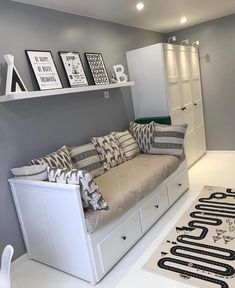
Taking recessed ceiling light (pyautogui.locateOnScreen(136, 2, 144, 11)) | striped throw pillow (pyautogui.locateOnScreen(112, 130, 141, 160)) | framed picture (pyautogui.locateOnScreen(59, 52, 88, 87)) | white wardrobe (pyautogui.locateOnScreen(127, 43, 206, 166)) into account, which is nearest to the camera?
framed picture (pyautogui.locateOnScreen(59, 52, 88, 87))

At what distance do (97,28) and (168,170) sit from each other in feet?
6.45

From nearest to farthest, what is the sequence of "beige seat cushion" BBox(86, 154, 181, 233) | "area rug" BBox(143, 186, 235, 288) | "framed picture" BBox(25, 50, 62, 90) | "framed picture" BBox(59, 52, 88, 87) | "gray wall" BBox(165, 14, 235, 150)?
"area rug" BBox(143, 186, 235, 288), "beige seat cushion" BBox(86, 154, 181, 233), "framed picture" BBox(25, 50, 62, 90), "framed picture" BBox(59, 52, 88, 87), "gray wall" BBox(165, 14, 235, 150)

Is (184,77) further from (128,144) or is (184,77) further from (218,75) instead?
(128,144)

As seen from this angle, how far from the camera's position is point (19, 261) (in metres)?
2.37

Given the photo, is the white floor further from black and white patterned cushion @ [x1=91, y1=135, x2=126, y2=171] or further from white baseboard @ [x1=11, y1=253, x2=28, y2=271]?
black and white patterned cushion @ [x1=91, y1=135, x2=126, y2=171]

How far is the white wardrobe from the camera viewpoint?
3629mm

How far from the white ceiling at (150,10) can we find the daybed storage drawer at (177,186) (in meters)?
2.03

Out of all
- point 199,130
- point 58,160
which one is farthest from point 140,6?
point 199,130

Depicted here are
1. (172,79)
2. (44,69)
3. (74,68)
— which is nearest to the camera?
(44,69)

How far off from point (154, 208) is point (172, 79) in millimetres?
1968

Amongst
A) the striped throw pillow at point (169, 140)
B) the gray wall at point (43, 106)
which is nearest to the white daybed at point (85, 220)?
the gray wall at point (43, 106)

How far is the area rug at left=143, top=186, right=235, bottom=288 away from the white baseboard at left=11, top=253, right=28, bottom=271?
3.67 feet

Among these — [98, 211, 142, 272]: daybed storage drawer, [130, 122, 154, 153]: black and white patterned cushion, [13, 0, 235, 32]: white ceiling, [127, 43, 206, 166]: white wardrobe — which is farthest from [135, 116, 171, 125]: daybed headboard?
[98, 211, 142, 272]: daybed storage drawer

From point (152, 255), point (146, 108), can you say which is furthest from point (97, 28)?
point (152, 255)
